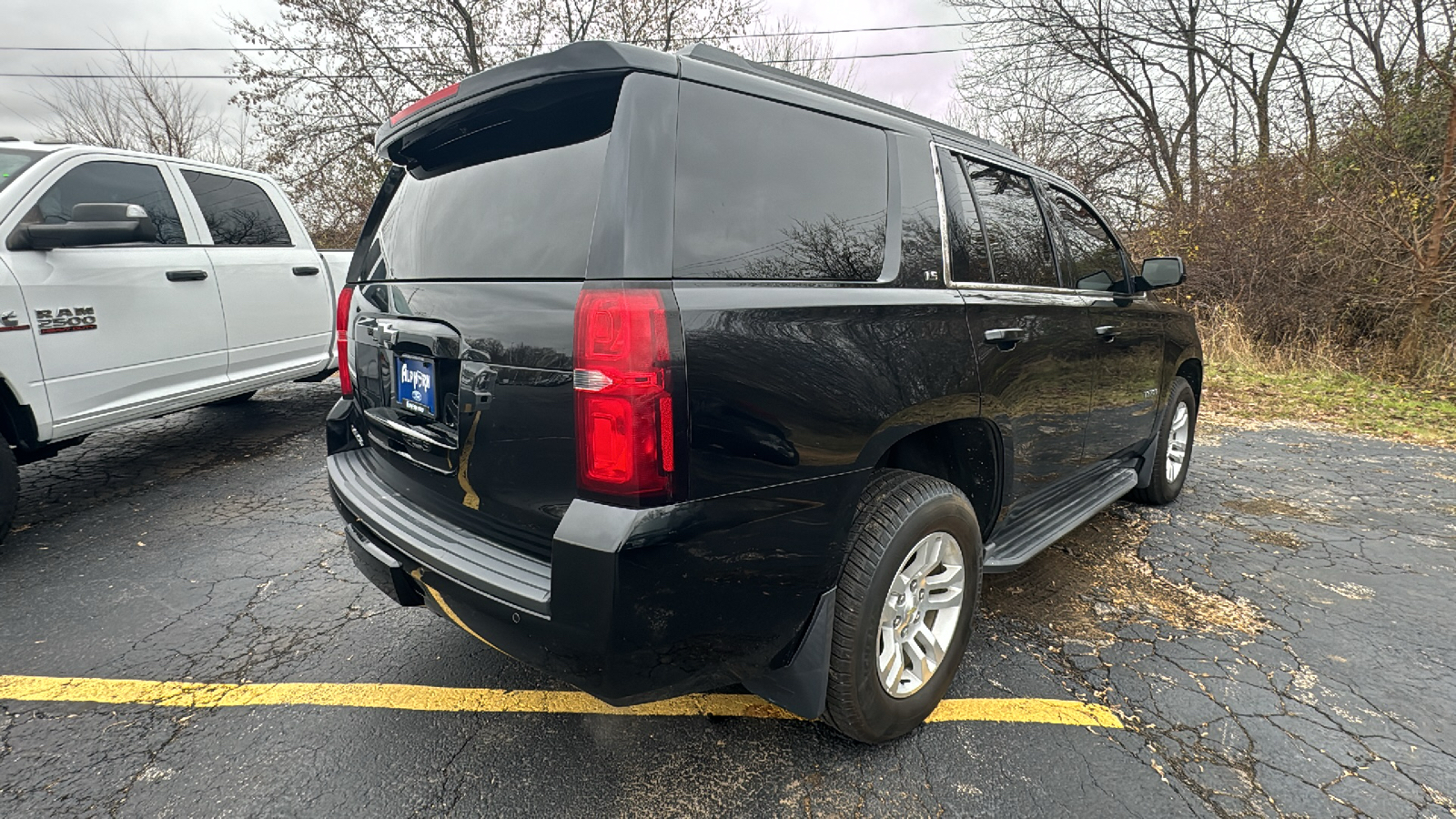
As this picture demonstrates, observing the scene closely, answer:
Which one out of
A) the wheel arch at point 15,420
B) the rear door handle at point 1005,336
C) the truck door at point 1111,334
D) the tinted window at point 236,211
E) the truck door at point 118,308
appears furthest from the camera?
the tinted window at point 236,211

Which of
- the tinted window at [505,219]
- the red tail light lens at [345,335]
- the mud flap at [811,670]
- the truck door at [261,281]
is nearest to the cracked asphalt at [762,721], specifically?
the mud flap at [811,670]

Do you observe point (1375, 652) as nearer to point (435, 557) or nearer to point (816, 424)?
point (816, 424)

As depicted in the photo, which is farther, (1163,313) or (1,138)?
(1,138)

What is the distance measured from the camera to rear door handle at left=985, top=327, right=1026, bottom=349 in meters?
2.36

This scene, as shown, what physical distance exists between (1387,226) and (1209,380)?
274cm

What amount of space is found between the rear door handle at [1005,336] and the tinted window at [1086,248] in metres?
0.86

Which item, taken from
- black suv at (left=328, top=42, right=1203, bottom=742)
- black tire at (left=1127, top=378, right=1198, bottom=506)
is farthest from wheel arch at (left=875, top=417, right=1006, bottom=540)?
black tire at (left=1127, top=378, right=1198, bottom=506)

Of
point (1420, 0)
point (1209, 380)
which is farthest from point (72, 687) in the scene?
point (1420, 0)

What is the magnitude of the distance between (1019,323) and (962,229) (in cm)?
42

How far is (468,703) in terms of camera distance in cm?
229

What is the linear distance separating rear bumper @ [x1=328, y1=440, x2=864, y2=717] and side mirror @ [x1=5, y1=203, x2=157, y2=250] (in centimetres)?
288

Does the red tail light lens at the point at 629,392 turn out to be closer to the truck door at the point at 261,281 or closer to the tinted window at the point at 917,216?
the tinted window at the point at 917,216

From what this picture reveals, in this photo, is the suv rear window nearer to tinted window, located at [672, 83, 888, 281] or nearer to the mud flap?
tinted window, located at [672, 83, 888, 281]

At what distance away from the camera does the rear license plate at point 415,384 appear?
1900 mm
